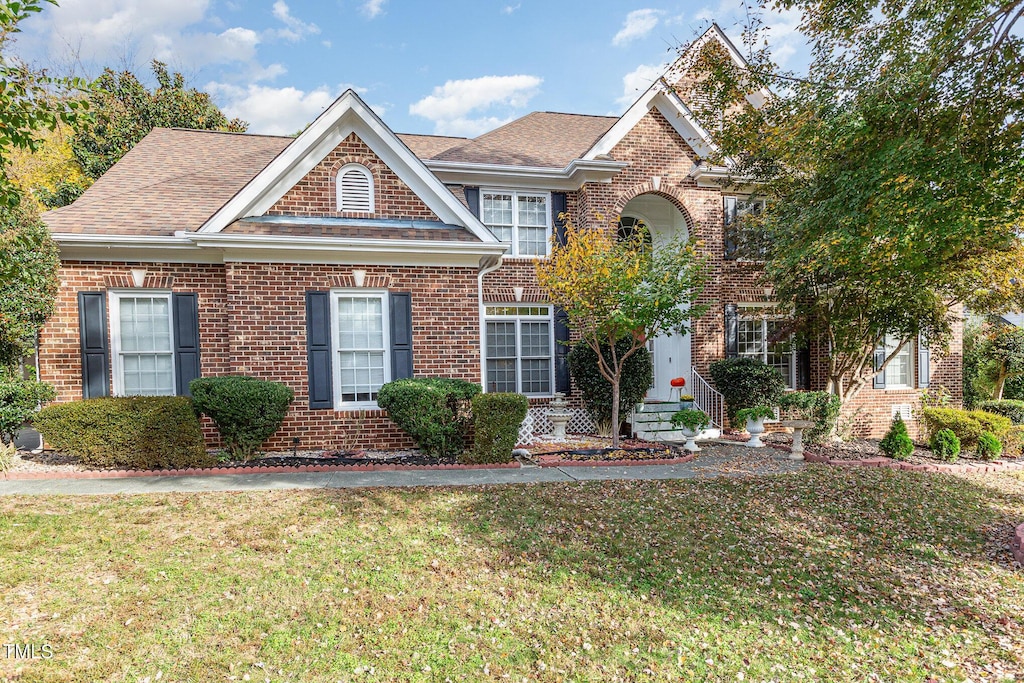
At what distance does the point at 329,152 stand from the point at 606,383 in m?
7.31

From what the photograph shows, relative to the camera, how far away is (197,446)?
26.2ft

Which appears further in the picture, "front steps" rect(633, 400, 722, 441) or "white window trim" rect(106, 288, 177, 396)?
"front steps" rect(633, 400, 722, 441)

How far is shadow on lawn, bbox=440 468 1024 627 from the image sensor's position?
4777mm

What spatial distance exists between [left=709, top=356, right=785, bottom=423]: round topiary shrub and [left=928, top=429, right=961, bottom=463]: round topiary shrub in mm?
Answer: 3047

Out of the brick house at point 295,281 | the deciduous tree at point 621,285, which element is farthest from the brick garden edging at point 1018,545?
the brick house at point 295,281

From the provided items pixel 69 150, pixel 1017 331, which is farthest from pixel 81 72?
pixel 1017 331

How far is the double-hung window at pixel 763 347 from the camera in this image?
1409 centimetres

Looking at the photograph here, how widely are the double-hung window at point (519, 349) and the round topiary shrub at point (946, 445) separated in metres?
7.68

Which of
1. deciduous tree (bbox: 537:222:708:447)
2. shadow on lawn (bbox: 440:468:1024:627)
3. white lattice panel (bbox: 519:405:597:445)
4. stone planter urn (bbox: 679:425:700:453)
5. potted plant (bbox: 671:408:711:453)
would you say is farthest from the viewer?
white lattice panel (bbox: 519:405:597:445)

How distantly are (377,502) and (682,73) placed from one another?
38.5ft

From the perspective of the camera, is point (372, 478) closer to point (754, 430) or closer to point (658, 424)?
point (658, 424)

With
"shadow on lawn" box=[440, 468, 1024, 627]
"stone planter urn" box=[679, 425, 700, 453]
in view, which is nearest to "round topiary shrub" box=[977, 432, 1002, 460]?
"shadow on lawn" box=[440, 468, 1024, 627]

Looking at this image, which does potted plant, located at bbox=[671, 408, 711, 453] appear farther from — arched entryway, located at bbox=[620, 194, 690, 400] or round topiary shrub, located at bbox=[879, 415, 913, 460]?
round topiary shrub, located at bbox=[879, 415, 913, 460]

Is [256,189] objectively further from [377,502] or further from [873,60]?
[873,60]
